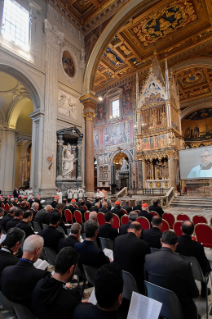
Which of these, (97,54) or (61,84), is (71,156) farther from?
(97,54)

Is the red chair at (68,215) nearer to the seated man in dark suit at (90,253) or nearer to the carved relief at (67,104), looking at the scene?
the seated man in dark suit at (90,253)

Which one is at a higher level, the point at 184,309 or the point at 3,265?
the point at 3,265

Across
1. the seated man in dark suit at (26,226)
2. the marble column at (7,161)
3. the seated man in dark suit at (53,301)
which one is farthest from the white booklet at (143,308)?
the marble column at (7,161)

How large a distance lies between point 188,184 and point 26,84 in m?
13.8

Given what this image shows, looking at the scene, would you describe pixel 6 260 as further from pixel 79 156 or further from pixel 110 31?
pixel 110 31

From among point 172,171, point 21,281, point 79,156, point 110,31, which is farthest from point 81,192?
point 110,31

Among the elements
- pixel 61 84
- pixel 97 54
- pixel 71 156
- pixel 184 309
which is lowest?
pixel 184 309

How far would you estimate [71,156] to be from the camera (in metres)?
11.2

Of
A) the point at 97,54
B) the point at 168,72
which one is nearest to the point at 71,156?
the point at 97,54

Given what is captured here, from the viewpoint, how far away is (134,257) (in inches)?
84.3

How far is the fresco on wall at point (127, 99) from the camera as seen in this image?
19.2 metres

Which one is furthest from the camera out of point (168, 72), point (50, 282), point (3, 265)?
point (168, 72)

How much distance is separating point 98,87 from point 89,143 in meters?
12.0

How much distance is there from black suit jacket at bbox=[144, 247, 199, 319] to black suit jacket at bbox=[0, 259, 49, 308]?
1.03m
